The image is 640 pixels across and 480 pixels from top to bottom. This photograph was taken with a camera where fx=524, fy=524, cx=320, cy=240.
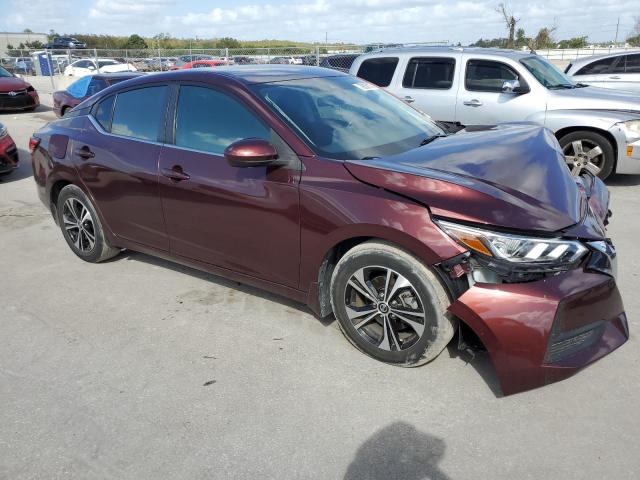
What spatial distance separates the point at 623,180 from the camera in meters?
7.39

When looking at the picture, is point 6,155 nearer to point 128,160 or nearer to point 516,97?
point 128,160

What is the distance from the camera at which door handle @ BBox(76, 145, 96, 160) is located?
14.3 ft

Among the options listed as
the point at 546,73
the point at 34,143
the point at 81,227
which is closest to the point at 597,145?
the point at 546,73

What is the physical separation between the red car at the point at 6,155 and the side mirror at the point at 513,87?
7.43 m

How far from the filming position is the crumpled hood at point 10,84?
15.3 m

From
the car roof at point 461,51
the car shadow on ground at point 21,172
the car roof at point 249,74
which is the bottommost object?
the car shadow on ground at point 21,172

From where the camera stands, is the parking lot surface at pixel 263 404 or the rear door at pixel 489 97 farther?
the rear door at pixel 489 97

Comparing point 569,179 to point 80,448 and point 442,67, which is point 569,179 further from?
point 442,67

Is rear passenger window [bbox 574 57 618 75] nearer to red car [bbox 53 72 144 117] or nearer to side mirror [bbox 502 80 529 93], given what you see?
side mirror [bbox 502 80 529 93]

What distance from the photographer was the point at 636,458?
7.61ft

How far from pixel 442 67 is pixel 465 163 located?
529 cm

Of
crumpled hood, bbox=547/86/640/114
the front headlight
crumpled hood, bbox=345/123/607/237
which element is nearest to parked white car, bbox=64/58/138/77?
crumpled hood, bbox=547/86/640/114

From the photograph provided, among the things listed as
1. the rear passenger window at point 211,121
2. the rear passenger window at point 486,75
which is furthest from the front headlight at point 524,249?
the rear passenger window at point 486,75

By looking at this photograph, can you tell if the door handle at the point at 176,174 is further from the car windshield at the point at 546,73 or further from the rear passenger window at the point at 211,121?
the car windshield at the point at 546,73
